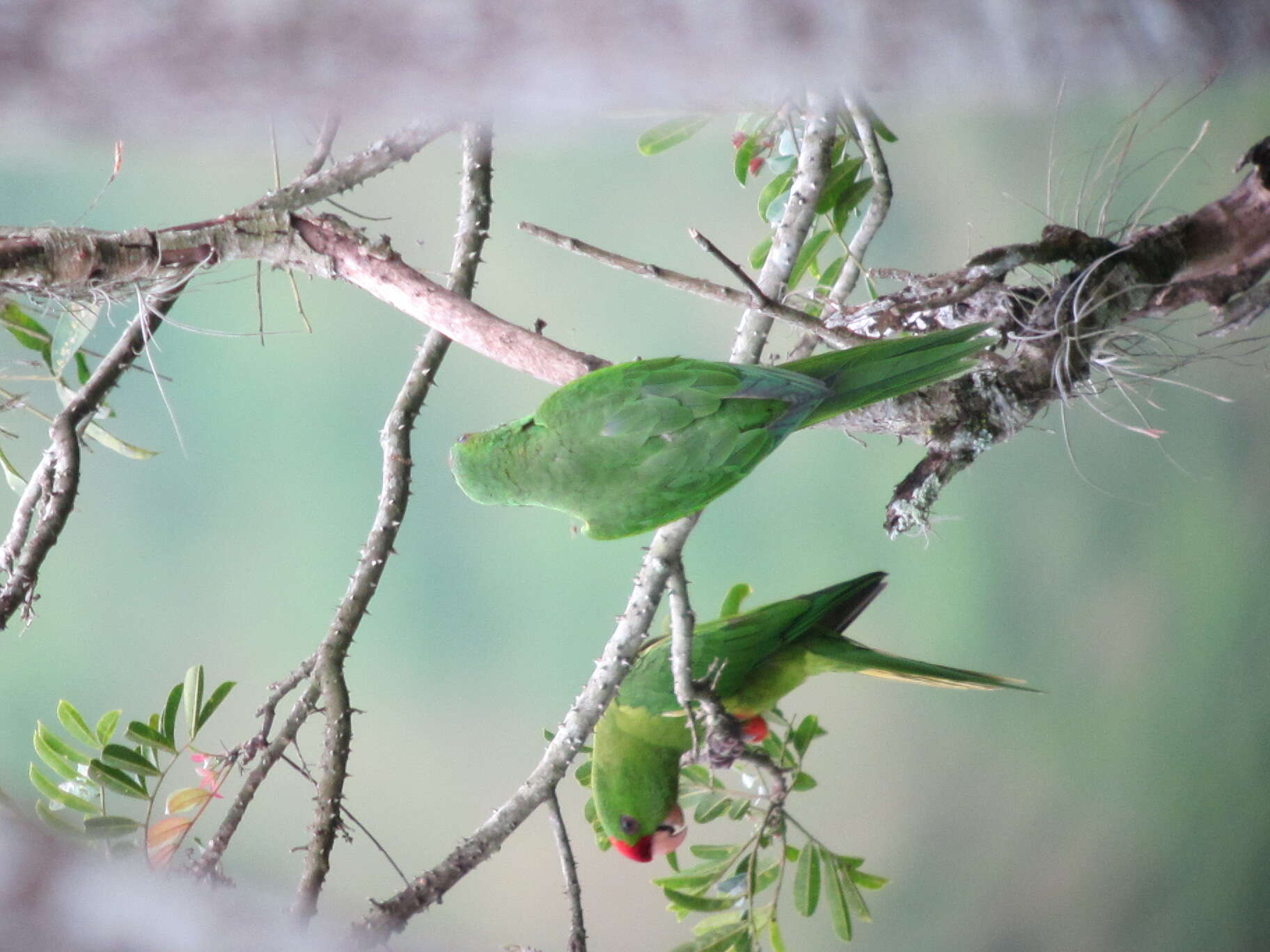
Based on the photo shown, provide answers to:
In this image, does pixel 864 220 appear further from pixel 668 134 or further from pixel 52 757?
pixel 52 757

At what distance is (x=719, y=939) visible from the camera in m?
1.25

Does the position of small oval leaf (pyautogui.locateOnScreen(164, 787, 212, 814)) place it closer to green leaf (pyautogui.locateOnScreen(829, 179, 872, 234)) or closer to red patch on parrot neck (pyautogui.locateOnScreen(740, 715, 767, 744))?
red patch on parrot neck (pyautogui.locateOnScreen(740, 715, 767, 744))

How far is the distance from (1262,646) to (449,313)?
5.73 feet

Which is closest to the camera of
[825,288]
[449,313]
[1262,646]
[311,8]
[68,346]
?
[311,8]

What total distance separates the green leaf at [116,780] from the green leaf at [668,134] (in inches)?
44.9

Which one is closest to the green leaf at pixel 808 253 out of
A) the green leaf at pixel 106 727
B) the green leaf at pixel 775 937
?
the green leaf at pixel 775 937

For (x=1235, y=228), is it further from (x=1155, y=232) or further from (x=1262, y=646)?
(x=1262, y=646)

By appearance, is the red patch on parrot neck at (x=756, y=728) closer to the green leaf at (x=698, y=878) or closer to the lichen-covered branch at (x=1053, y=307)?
the green leaf at (x=698, y=878)

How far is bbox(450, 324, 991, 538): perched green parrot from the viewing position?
1062 millimetres

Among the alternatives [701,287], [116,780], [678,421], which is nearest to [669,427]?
[678,421]

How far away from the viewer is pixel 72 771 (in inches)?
48.6

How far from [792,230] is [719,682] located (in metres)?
0.67

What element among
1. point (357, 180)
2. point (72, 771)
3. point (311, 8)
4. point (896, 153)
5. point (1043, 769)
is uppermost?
point (896, 153)

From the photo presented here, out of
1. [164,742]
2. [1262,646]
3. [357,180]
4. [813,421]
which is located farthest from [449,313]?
[1262,646]
